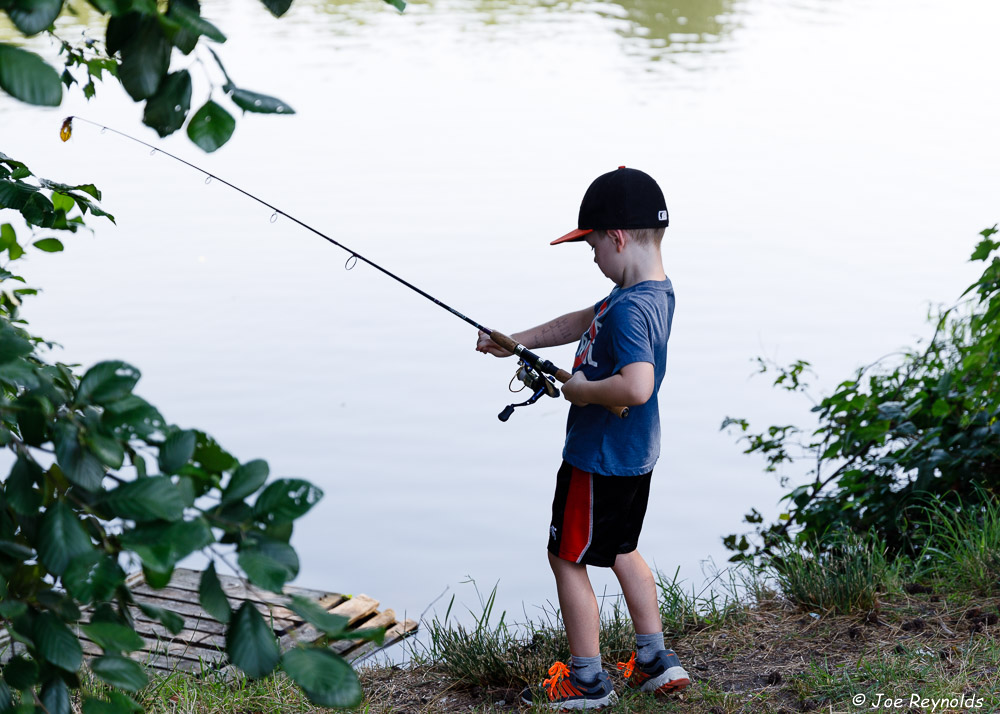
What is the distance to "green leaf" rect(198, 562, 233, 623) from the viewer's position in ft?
4.16

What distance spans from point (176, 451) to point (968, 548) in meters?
3.01

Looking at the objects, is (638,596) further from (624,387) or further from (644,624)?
(624,387)

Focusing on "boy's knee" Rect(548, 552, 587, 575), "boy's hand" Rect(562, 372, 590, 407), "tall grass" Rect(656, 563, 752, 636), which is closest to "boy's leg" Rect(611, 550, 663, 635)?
"boy's knee" Rect(548, 552, 587, 575)

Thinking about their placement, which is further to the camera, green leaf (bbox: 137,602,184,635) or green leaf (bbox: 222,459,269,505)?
green leaf (bbox: 137,602,184,635)

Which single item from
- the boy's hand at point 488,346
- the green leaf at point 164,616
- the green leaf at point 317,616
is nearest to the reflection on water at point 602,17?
the boy's hand at point 488,346

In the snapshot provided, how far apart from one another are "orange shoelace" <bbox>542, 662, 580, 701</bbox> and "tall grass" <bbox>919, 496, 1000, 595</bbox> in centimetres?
136

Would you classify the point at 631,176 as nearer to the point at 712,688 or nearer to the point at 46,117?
the point at 712,688

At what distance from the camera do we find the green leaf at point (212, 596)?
127 centimetres

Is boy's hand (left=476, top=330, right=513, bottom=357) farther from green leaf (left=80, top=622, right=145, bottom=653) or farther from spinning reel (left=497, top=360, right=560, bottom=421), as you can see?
green leaf (left=80, top=622, right=145, bottom=653)

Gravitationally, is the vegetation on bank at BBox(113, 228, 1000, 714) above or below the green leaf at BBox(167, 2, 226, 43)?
below

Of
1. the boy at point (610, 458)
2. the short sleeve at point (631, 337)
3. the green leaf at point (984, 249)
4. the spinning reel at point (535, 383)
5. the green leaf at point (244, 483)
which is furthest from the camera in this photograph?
the green leaf at point (984, 249)

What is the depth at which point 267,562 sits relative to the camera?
1.16 meters

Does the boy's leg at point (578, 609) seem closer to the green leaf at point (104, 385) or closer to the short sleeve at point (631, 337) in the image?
the short sleeve at point (631, 337)

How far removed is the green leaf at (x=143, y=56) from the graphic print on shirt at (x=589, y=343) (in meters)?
1.63
